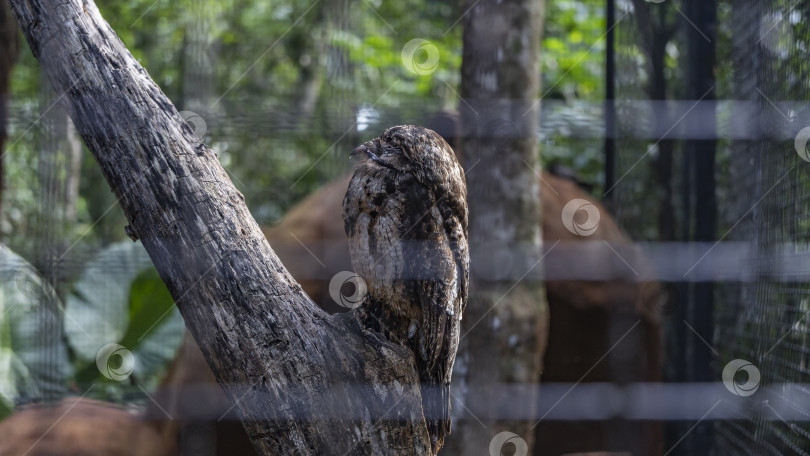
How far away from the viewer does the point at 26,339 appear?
2492mm

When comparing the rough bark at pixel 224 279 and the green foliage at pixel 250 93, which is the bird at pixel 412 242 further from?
the green foliage at pixel 250 93

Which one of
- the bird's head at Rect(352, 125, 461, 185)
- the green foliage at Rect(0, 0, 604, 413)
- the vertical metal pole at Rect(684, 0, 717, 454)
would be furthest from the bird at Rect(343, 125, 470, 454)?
the green foliage at Rect(0, 0, 604, 413)

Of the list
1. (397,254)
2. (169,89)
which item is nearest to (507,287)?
(397,254)

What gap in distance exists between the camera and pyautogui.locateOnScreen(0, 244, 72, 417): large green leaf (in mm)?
2227

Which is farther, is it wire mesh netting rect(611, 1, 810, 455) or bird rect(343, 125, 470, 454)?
wire mesh netting rect(611, 1, 810, 455)

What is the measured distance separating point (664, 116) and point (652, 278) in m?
0.44

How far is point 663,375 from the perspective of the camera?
2135mm

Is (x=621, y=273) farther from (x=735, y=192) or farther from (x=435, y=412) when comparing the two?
(x=435, y=412)

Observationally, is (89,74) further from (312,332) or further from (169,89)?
(169,89)

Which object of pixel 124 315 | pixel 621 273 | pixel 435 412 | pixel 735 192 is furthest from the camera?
pixel 124 315

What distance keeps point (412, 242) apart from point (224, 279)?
0.89 feet

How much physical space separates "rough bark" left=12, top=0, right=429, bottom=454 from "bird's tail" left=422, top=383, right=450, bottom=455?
63 mm

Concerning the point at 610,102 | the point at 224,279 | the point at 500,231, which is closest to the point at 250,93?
the point at 610,102

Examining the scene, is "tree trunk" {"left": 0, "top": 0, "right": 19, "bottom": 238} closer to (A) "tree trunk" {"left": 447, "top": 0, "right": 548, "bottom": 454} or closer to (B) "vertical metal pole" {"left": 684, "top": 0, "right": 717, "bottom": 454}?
(A) "tree trunk" {"left": 447, "top": 0, "right": 548, "bottom": 454}
